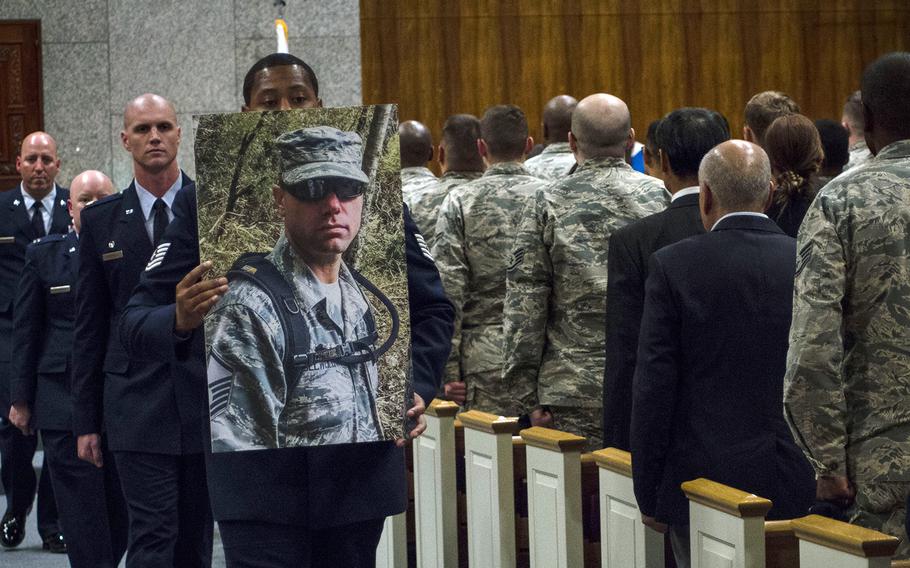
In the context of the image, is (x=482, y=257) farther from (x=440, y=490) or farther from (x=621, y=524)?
(x=621, y=524)

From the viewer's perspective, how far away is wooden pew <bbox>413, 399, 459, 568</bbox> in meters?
4.54

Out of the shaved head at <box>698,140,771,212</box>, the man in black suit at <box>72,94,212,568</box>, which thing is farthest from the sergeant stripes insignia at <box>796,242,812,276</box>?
the man in black suit at <box>72,94,212,568</box>

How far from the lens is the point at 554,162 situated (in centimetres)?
648

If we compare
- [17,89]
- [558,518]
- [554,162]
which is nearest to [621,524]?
[558,518]

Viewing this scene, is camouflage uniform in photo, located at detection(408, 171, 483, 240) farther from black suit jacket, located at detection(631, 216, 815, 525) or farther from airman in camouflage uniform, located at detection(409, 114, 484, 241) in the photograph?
black suit jacket, located at detection(631, 216, 815, 525)

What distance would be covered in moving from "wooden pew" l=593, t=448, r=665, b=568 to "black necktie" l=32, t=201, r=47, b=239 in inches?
197

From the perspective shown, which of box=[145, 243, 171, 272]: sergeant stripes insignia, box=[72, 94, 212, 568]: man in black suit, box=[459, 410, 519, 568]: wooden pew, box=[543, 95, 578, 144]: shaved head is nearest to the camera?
box=[145, 243, 171, 272]: sergeant stripes insignia

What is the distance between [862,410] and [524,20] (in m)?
7.90

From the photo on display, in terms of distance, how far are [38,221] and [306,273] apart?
215 inches

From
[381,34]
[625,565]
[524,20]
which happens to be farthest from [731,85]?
[625,565]

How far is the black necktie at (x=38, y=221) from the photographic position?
26.0ft

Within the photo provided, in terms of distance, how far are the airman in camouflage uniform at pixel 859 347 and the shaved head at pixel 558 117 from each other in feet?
10.8

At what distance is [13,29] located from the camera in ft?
32.2

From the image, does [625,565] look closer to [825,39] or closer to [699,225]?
[699,225]
